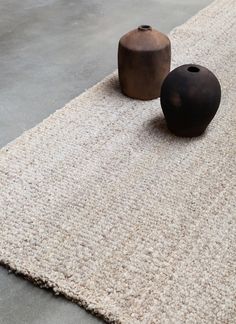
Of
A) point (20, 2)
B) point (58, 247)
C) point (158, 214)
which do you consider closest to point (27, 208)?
point (58, 247)

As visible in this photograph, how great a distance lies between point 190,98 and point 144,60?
362 mm

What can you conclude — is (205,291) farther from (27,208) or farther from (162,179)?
(27,208)

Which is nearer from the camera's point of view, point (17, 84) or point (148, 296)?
point (148, 296)

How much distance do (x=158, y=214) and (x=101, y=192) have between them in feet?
0.72

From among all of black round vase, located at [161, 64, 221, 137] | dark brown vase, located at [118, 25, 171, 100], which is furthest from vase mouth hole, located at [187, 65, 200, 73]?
dark brown vase, located at [118, 25, 171, 100]

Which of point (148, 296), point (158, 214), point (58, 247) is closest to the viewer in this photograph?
point (148, 296)

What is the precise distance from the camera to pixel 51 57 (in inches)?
105

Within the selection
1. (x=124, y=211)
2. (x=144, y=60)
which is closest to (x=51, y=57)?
(x=144, y=60)

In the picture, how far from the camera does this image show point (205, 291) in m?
1.34

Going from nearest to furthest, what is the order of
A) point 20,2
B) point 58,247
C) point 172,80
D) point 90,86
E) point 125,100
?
point 58,247 < point 172,80 < point 125,100 < point 90,86 < point 20,2

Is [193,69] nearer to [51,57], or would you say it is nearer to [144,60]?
[144,60]

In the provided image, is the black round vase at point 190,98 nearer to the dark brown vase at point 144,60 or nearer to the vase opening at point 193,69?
the vase opening at point 193,69

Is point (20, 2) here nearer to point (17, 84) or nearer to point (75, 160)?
point (17, 84)

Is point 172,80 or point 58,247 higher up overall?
point 172,80
